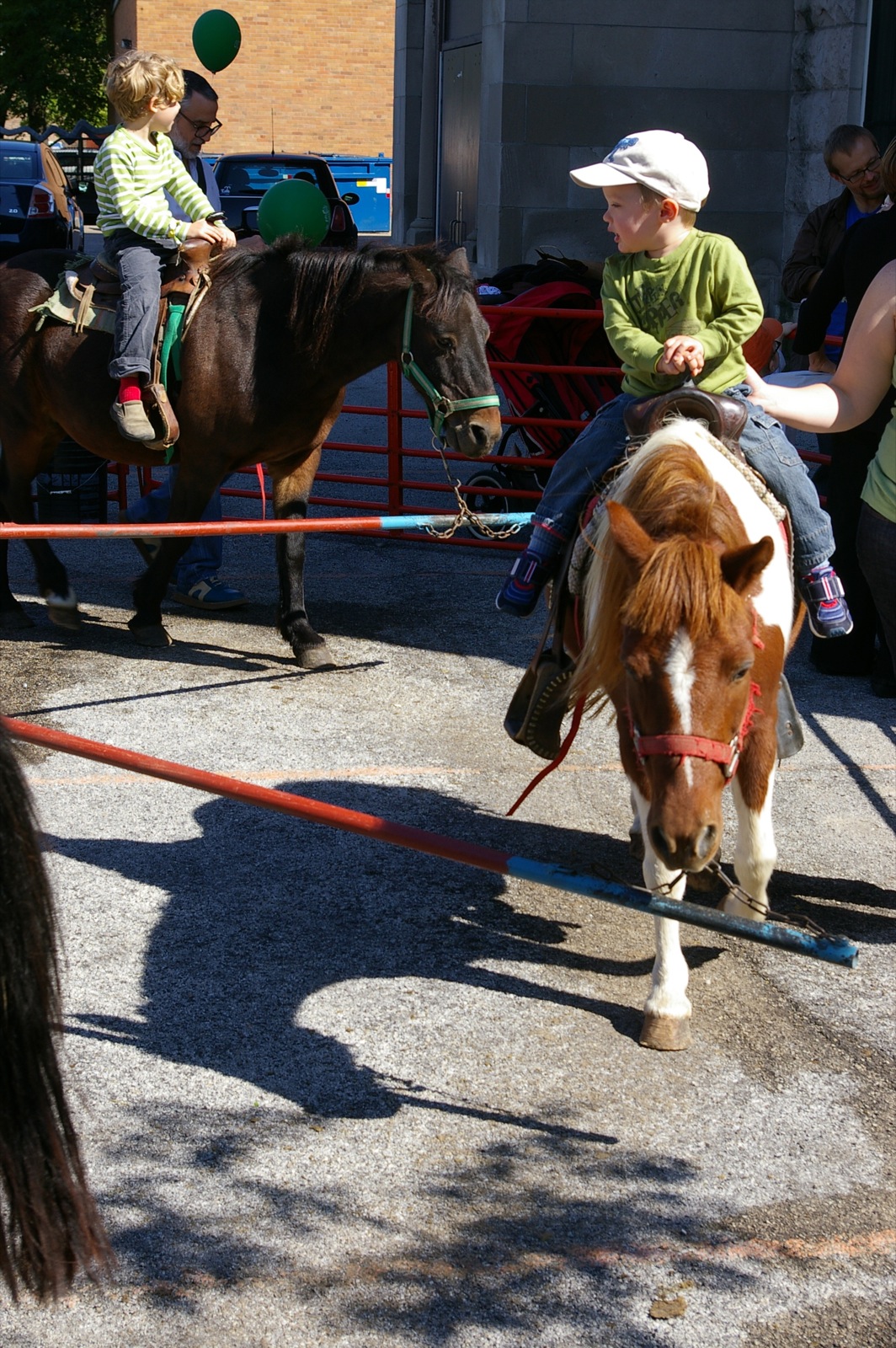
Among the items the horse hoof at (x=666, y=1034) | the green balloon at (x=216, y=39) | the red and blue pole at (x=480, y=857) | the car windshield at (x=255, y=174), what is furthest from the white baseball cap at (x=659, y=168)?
the car windshield at (x=255, y=174)

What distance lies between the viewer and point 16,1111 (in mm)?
1899

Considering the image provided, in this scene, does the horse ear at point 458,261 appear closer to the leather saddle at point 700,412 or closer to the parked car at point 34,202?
the leather saddle at point 700,412

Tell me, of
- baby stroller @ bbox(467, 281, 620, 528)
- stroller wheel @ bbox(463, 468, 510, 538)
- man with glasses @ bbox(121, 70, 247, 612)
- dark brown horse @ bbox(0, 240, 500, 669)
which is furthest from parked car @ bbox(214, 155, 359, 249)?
dark brown horse @ bbox(0, 240, 500, 669)

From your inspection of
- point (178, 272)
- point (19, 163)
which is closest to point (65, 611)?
point (178, 272)

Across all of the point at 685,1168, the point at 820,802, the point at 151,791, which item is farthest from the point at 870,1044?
the point at 151,791

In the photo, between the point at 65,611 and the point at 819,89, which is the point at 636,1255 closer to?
the point at 65,611

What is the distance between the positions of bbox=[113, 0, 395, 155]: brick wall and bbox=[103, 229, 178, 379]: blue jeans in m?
35.7

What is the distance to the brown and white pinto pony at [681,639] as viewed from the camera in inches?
115

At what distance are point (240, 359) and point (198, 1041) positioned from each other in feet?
12.9

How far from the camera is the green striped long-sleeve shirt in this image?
6.48 metres

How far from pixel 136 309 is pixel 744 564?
4534mm

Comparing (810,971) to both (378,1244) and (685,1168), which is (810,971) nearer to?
(685,1168)

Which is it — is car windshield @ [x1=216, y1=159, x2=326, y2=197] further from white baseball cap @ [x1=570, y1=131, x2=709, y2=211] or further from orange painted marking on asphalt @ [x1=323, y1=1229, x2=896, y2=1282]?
orange painted marking on asphalt @ [x1=323, y1=1229, x2=896, y2=1282]

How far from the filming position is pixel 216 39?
10.2 metres
